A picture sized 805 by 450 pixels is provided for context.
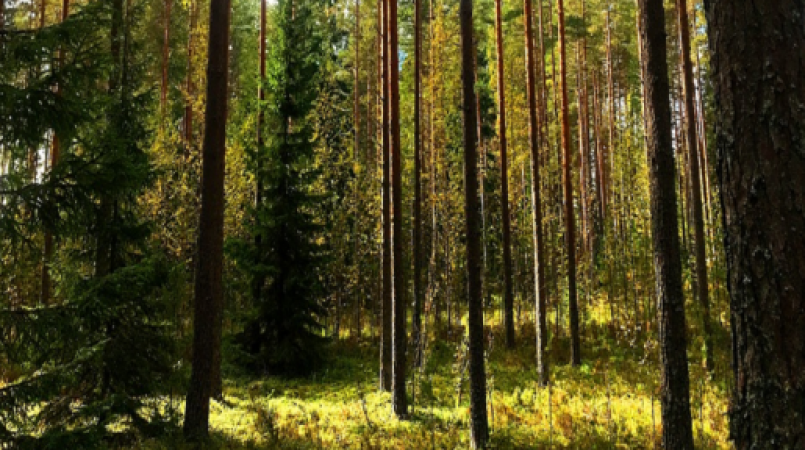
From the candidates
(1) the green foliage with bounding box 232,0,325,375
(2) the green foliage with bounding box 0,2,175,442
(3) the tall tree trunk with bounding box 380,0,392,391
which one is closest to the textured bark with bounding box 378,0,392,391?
(3) the tall tree trunk with bounding box 380,0,392,391

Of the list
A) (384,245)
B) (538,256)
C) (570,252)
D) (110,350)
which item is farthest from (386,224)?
(110,350)

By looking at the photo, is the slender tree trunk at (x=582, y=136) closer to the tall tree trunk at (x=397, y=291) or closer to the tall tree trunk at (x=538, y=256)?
the tall tree trunk at (x=538, y=256)

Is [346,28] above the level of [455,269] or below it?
above

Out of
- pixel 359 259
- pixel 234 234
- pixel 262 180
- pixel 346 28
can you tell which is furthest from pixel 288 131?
pixel 346 28

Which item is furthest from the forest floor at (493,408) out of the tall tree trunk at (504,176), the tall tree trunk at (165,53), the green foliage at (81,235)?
the tall tree trunk at (165,53)

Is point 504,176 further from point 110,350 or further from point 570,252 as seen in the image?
point 110,350

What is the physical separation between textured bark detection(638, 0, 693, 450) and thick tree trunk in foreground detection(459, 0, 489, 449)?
257 cm

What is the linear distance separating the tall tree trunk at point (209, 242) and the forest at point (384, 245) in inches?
1.4

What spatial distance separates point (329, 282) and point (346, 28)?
13.4 meters

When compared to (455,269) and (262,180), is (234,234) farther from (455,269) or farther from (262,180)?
(455,269)

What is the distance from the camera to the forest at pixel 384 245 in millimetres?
2332

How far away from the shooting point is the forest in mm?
2332

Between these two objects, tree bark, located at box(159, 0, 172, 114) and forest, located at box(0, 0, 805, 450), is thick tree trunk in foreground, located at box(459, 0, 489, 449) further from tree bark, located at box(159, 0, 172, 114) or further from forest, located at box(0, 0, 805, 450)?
tree bark, located at box(159, 0, 172, 114)

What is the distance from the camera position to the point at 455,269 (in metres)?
19.3
